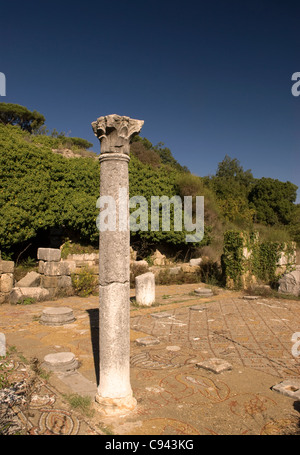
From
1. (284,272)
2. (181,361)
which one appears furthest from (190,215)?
(181,361)

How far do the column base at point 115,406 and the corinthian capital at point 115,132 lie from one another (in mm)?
2614

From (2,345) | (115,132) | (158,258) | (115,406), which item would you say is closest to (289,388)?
(115,406)

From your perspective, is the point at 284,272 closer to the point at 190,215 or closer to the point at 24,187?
the point at 190,215

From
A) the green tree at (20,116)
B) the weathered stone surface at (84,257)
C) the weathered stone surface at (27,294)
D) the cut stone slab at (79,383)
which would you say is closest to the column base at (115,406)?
the cut stone slab at (79,383)

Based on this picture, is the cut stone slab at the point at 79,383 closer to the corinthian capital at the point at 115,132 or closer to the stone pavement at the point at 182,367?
the stone pavement at the point at 182,367

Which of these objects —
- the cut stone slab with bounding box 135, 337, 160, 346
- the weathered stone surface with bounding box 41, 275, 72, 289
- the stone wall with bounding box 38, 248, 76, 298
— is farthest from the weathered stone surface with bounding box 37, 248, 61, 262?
the cut stone slab with bounding box 135, 337, 160, 346

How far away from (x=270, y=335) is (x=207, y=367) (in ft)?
7.43

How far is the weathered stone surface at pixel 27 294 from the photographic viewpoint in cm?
889

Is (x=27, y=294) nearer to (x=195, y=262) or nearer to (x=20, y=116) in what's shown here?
(x=195, y=262)

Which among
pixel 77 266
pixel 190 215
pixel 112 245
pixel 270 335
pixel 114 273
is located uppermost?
pixel 190 215

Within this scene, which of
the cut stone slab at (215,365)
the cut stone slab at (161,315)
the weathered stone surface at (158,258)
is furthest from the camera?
the weathered stone surface at (158,258)

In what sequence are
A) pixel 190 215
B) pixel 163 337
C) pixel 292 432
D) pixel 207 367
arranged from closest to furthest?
pixel 292 432, pixel 207 367, pixel 163 337, pixel 190 215

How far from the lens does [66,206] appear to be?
12203 mm

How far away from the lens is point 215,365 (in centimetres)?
467
